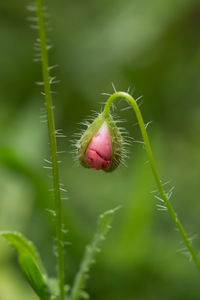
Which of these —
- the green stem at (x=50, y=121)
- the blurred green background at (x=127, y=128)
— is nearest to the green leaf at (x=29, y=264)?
the green stem at (x=50, y=121)

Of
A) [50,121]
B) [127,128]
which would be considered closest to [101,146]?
[50,121]

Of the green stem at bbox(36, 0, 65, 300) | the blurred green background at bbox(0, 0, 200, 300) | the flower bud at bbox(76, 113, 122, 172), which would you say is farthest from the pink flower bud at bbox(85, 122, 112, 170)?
the blurred green background at bbox(0, 0, 200, 300)

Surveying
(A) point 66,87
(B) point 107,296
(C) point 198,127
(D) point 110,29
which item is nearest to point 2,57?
(A) point 66,87

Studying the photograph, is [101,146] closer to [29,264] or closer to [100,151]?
[100,151]

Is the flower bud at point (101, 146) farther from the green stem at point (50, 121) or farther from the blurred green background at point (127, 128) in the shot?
the blurred green background at point (127, 128)

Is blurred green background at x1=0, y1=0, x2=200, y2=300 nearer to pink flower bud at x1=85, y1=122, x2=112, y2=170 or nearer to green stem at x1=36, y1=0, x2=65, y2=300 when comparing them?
pink flower bud at x1=85, y1=122, x2=112, y2=170
